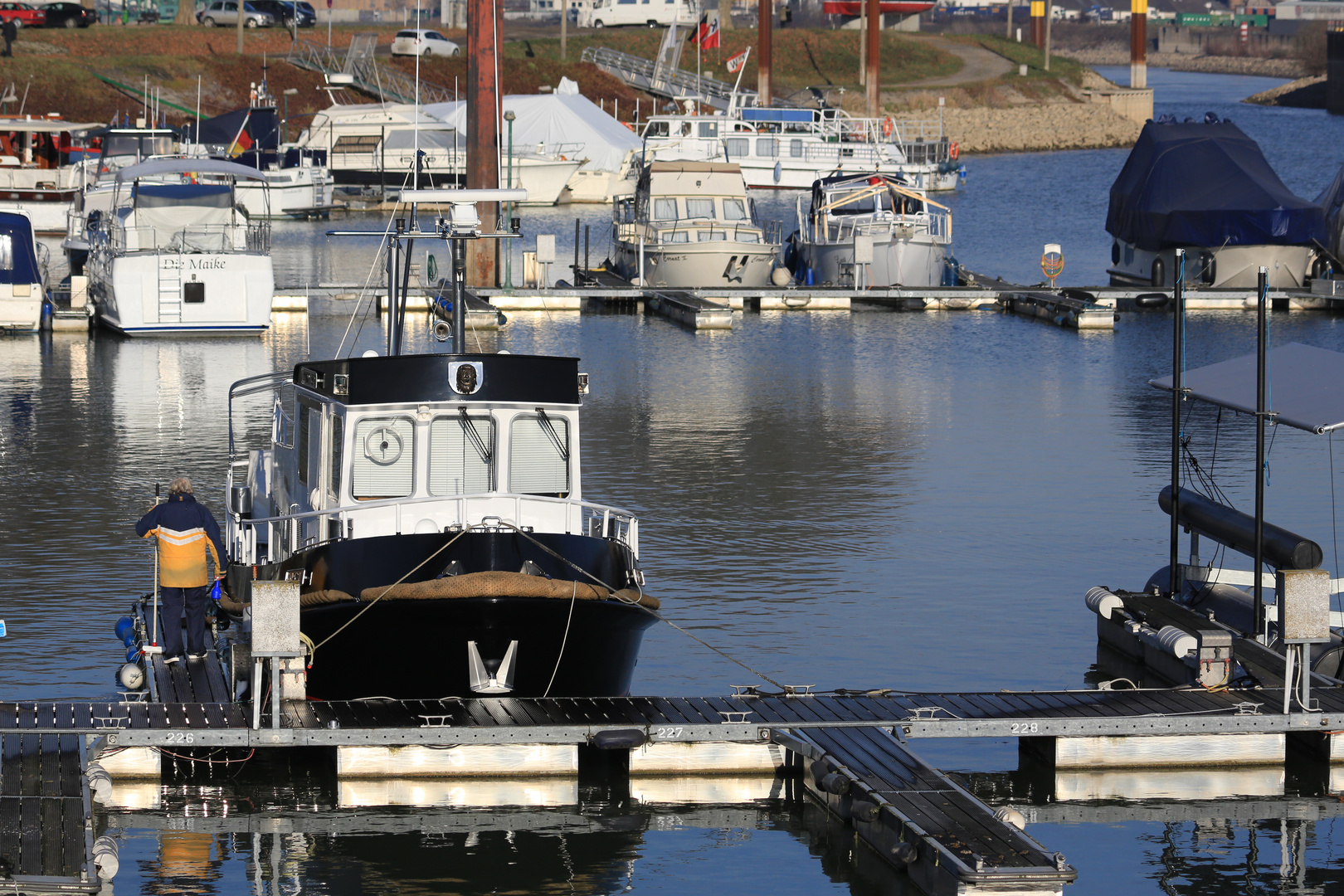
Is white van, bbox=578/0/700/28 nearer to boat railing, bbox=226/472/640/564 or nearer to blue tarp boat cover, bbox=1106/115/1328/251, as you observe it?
blue tarp boat cover, bbox=1106/115/1328/251

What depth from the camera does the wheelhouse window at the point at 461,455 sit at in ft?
49.9

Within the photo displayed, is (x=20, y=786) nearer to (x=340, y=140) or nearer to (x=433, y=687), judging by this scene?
(x=433, y=687)

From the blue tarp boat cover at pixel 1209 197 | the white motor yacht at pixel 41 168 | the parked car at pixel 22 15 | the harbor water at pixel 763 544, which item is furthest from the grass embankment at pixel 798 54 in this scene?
the harbor water at pixel 763 544

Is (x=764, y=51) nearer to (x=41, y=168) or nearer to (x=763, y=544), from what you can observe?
(x=41, y=168)

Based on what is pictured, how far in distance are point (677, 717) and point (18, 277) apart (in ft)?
94.8

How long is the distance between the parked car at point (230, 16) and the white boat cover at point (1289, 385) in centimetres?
9479

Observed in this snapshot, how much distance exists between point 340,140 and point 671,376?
1909 inches

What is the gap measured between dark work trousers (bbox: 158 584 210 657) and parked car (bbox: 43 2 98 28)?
89.6 metres

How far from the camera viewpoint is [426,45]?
105 metres

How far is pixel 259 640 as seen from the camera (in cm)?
1287

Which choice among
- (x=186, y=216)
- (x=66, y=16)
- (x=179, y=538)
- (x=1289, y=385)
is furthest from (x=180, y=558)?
(x=66, y=16)

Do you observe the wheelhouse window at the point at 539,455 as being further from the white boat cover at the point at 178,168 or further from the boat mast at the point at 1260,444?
the white boat cover at the point at 178,168

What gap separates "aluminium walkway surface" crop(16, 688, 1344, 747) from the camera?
1340 centimetres

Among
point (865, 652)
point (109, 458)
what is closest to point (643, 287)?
point (109, 458)
